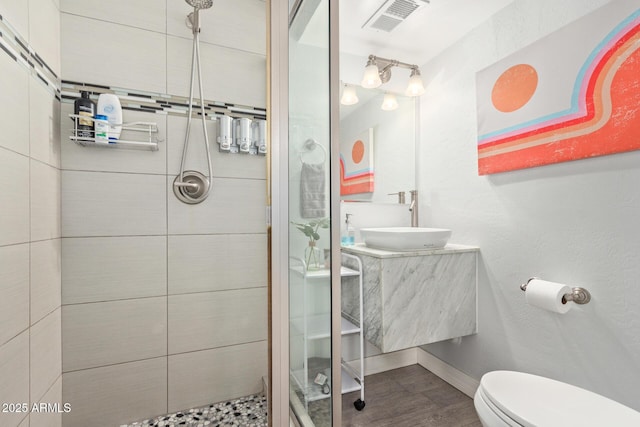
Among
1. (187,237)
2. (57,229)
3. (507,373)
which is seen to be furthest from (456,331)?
(57,229)

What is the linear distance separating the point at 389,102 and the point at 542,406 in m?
1.92

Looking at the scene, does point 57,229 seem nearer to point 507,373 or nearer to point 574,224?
point 507,373

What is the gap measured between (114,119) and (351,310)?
165cm

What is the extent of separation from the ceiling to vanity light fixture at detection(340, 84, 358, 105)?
253mm

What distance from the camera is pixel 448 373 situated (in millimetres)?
1994

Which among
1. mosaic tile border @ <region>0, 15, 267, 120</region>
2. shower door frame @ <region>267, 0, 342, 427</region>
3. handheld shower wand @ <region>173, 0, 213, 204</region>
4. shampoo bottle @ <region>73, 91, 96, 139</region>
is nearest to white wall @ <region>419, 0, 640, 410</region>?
shower door frame @ <region>267, 0, 342, 427</region>

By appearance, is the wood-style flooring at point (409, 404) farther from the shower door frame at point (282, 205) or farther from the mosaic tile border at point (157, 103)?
the mosaic tile border at point (157, 103)

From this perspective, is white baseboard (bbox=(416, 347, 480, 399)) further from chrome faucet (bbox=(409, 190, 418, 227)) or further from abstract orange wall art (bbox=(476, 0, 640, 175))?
abstract orange wall art (bbox=(476, 0, 640, 175))

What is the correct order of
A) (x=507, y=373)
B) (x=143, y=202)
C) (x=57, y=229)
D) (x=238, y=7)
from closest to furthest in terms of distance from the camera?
(x=507, y=373), (x=57, y=229), (x=143, y=202), (x=238, y=7)

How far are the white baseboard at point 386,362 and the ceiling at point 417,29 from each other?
2175 millimetres

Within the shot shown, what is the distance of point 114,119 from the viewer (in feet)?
4.61

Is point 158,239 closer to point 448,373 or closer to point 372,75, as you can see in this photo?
point 372,75

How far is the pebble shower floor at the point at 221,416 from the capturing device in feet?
4.93

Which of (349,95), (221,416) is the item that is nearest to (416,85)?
(349,95)
